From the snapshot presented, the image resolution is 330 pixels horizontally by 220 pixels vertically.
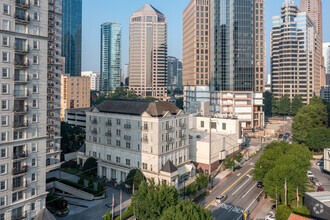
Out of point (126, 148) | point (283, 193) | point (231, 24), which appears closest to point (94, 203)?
point (126, 148)

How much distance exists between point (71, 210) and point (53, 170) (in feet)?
98.1

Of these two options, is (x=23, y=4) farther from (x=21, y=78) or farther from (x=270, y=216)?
(x=270, y=216)

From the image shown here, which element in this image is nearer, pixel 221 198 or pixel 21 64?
pixel 21 64

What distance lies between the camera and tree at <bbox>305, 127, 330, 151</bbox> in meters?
102

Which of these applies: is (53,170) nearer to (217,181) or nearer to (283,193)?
(217,181)

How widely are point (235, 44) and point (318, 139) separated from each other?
70547 millimetres

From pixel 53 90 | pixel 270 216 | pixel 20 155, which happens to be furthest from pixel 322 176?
pixel 53 90

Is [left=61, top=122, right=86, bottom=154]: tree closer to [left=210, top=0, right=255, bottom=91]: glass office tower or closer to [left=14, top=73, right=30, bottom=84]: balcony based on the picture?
[left=14, top=73, right=30, bottom=84]: balcony

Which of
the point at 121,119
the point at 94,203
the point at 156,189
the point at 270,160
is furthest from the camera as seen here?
the point at 121,119

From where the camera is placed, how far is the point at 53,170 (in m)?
85.6

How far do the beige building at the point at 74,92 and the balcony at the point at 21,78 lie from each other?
101554mm

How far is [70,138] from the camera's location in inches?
3888

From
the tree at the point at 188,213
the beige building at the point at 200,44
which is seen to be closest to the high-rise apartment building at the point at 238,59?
the beige building at the point at 200,44

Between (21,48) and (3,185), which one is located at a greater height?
(21,48)
